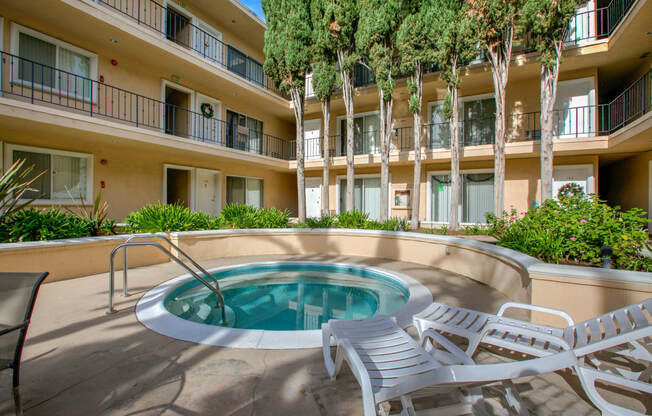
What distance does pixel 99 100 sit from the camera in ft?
30.7

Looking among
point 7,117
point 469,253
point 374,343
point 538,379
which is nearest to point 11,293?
point 374,343

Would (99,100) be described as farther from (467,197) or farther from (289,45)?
(467,197)

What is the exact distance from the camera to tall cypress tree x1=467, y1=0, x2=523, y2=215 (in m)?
8.89

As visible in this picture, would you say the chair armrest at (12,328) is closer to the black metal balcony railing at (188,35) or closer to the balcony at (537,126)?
the black metal balcony railing at (188,35)

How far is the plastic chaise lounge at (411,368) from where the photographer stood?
1.37m

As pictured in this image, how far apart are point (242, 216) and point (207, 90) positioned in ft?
23.1

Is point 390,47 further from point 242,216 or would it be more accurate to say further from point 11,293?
point 11,293

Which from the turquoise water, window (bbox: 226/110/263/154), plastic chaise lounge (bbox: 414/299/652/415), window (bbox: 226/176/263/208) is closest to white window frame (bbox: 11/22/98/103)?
window (bbox: 226/110/263/154)

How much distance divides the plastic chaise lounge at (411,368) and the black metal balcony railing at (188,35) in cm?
1111

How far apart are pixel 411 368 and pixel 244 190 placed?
1409 cm

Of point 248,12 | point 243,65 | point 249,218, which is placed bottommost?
point 249,218

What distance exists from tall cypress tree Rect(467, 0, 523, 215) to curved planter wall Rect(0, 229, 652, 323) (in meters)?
4.32

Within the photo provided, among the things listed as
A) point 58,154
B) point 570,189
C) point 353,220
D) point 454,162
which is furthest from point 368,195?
point 58,154

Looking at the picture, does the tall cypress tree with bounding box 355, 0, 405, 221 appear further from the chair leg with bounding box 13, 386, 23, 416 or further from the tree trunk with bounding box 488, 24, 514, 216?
the chair leg with bounding box 13, 386, 23, 416
